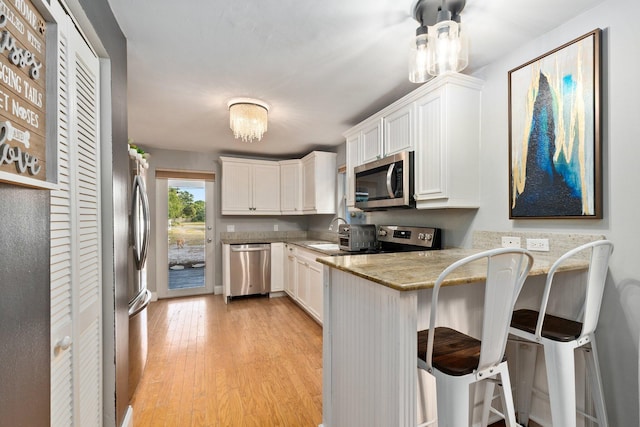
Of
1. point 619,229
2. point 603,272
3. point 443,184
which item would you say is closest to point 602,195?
point 619,229

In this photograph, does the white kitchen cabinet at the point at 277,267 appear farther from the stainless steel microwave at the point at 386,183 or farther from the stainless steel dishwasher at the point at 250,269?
the stainless steel microwave at the point at 386,183

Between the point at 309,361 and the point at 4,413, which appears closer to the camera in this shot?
the point at 4,413

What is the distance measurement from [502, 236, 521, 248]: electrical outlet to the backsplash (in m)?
0.02

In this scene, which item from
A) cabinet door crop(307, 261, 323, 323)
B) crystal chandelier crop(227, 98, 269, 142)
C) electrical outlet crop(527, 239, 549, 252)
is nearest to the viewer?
electrical outlet crop(527, 239, 549, 252)

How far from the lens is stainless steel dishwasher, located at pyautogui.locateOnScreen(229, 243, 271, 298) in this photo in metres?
4.19

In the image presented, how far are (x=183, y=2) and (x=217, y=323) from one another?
306 centimetres

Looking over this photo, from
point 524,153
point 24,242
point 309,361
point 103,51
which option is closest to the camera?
point 24,242

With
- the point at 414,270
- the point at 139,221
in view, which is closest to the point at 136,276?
the point at 139,221

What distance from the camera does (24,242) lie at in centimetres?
78

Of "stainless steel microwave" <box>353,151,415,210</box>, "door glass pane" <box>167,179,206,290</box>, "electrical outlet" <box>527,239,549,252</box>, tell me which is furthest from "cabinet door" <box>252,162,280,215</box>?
"electrical outlet" <box>527,239,549,252</box>

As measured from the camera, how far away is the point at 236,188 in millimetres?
4457

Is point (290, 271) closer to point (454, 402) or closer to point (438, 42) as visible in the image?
point (454, 402)

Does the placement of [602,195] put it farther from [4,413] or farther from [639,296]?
[4,413]

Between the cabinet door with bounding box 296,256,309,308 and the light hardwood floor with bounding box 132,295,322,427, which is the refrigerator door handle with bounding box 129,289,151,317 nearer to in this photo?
the light hardwood floor with bounding box 132,295,322,427
